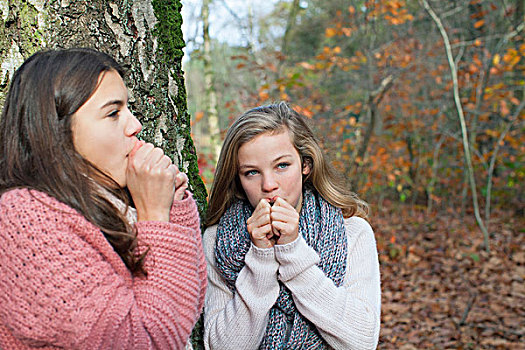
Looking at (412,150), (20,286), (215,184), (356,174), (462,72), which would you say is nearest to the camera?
(20,286)

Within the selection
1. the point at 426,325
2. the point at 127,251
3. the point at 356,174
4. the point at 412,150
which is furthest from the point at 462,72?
the point at 127,251

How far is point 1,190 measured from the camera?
4.10 feet

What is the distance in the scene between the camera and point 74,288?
1.15 metres

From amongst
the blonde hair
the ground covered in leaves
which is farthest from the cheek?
the ground covered in leaves

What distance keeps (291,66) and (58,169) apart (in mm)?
10572

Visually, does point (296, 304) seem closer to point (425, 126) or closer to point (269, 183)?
point (269, 183)

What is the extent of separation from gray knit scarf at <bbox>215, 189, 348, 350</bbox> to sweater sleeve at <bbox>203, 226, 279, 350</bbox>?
0.22 ft

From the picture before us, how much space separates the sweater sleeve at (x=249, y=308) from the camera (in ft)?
5.76

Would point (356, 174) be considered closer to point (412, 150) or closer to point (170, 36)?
point (412, 150)

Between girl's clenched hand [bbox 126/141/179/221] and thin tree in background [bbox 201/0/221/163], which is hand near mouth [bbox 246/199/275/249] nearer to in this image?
girl's clenched hand [bbox 126/141/179/221]

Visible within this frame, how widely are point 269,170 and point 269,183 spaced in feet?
0.22

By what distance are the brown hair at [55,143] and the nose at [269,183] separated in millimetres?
687

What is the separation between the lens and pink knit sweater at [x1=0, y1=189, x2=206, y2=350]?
3.72ft

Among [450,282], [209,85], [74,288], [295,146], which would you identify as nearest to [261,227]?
[295,146]
